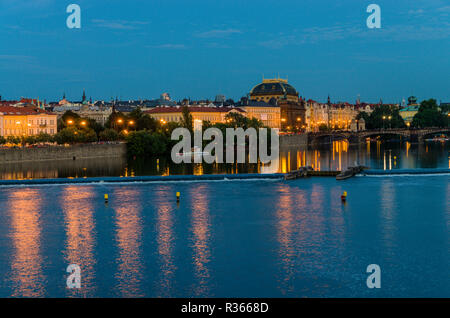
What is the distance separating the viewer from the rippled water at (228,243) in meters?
17.6

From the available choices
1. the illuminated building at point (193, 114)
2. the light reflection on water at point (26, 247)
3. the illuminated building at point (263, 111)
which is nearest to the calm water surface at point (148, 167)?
the light reflection on water at point (26, 247)

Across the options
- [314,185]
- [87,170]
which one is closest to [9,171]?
[87,170]

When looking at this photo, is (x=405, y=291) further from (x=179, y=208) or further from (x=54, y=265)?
(x=179, y=208)

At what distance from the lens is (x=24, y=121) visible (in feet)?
276

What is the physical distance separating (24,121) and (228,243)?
68.3 meters

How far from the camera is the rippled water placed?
17609 millimetres

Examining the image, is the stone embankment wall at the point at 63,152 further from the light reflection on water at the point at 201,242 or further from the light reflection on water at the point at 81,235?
the light reflection on water at the point at 201,242

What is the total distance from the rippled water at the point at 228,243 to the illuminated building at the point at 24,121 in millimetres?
47148

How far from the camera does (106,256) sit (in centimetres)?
2084

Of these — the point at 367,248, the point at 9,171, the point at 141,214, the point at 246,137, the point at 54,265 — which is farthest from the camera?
the point at 246,137

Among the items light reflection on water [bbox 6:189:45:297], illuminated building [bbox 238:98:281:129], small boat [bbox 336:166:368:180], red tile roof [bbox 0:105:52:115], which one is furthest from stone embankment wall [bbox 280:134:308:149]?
light reflection on water [bbox 6:189:45:297]

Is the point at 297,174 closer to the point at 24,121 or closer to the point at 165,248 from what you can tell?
the point at 165,248

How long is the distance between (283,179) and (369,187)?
25.2 feet

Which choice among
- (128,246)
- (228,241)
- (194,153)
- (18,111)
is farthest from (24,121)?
(228,241)
